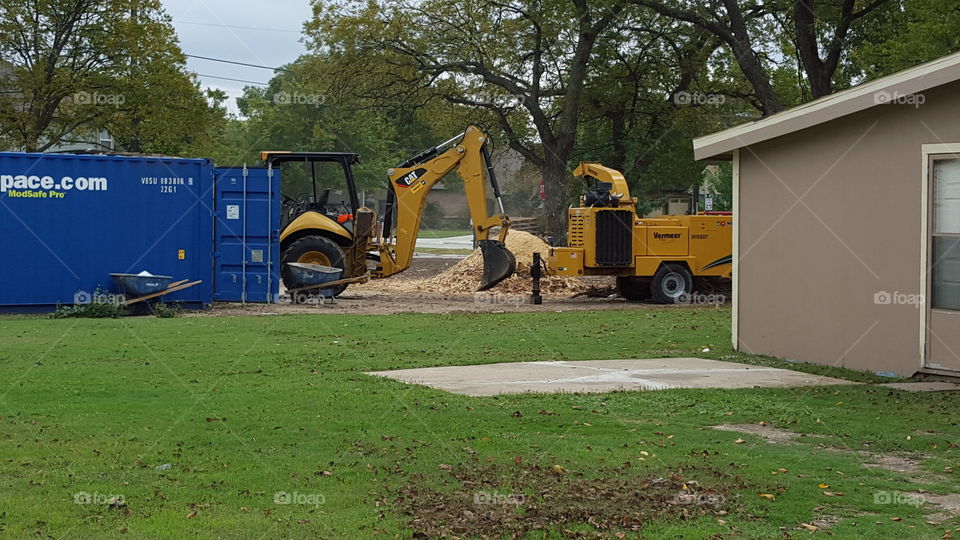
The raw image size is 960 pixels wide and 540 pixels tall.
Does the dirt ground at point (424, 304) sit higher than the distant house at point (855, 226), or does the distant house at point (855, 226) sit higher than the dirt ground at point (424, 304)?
the distant house at point (855, 226)

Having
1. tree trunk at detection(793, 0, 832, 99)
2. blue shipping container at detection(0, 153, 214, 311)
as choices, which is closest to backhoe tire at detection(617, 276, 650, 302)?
tree trunk at detection(793, 0, 832, 99)

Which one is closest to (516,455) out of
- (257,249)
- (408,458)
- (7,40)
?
(408,458)

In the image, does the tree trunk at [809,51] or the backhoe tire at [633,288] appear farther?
the tree trunk at [809,51]

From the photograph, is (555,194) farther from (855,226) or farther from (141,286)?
(855,226)

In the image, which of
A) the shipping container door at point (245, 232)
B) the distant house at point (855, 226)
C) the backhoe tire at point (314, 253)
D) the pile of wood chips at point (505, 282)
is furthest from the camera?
the pile of wood chips at point (505, 282)

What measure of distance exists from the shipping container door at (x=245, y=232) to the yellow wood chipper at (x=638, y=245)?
625 centimetres

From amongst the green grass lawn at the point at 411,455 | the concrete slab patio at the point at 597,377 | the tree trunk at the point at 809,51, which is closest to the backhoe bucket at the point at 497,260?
the tree trunk at the point at 809,51

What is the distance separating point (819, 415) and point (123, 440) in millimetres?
6339

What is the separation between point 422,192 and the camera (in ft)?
84.7

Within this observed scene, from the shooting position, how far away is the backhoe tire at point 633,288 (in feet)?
86.4

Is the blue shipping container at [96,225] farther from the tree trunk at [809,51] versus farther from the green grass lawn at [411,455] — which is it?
the tree trunk at [809,51]

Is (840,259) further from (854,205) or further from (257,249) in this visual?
(257,249)

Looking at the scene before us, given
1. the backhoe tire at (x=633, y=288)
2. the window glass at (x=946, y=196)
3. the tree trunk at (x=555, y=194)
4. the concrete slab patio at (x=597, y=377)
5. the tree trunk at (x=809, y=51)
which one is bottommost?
the concrete slab patio at (x=597, y=377)

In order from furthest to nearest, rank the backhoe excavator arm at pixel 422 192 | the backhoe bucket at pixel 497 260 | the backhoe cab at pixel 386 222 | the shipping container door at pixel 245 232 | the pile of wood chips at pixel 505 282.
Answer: the pile of wood chips at pixel 505 282 < the backhoe excavator arm at pixel 422 192 < the backhoe bucket at pixel 497 260 < the backhoe cab at pixel 386 222 < the shipping container door at pixel 245 232
